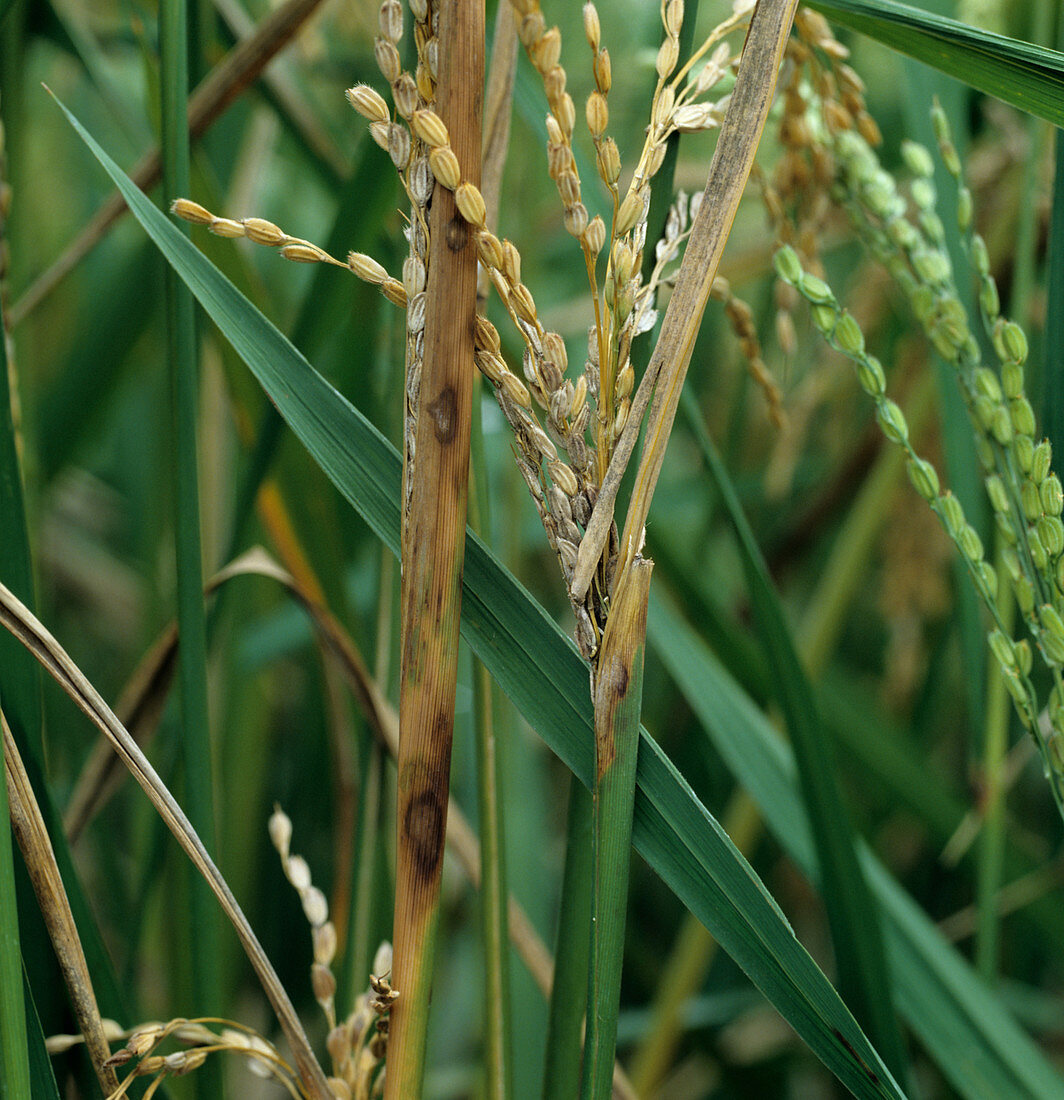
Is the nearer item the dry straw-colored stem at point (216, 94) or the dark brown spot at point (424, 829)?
the dark brown spot at point (424, 829)

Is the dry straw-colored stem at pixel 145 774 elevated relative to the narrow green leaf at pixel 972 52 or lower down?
lower down

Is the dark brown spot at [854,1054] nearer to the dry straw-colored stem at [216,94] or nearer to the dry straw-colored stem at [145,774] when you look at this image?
the dry straw-colored stem at [145,774]

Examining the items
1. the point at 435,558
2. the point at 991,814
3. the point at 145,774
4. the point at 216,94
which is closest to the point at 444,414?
the point at 435,558

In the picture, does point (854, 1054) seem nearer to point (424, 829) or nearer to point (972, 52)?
point (424, 829)

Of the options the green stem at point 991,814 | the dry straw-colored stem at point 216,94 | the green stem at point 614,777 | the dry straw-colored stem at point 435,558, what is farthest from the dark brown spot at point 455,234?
the green stem at point 991,814

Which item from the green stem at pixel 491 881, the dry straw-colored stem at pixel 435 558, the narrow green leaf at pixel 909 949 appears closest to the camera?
the dry straw-colored stem at pixel 435 558

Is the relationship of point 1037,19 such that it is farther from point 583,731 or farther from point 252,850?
point 252,850

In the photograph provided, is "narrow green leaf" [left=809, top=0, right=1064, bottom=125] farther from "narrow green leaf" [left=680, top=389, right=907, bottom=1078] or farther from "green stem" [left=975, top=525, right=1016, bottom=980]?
"green stem" [left=975, top=525, right=1016, bottom=980]
